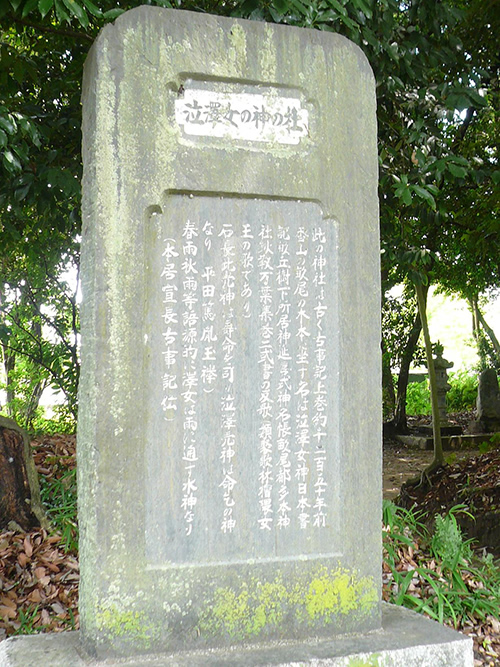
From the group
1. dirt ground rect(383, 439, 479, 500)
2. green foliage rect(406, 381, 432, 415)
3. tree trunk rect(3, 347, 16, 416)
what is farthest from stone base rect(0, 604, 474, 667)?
green foliage rect(406, 381, 432, 415)

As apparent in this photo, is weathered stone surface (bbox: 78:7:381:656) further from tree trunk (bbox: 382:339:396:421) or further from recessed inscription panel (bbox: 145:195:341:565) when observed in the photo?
tree trunk (bbox: 382:339:396:421)

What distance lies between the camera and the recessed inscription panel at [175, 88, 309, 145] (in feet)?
8.51

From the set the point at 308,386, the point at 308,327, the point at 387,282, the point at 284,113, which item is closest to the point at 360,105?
the point at 284,113

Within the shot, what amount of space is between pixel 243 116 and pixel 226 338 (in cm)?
88

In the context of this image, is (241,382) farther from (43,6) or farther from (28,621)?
Result: (28,621)

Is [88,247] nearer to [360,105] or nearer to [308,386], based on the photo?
[308,386]

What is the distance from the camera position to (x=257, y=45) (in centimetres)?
267

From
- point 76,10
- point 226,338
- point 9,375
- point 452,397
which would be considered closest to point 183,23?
point 76,10

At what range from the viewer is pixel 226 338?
2600 millimetres

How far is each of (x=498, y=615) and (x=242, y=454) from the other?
2237mm

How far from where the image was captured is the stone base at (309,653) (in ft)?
7.81

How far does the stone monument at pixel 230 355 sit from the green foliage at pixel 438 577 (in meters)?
1.01

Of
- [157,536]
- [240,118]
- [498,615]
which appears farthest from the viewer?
[498,615]

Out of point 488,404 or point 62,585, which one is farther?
point 488,404
